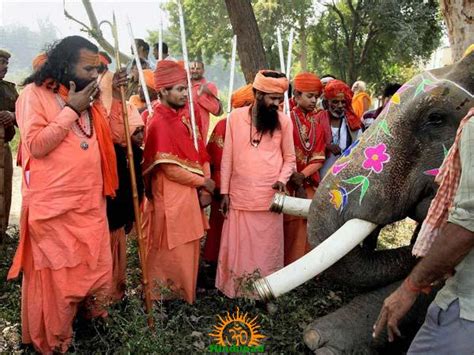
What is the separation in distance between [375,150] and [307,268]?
0.73 m

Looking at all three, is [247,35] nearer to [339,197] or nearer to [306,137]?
[306,137]

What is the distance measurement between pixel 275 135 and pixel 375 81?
67.1 feet

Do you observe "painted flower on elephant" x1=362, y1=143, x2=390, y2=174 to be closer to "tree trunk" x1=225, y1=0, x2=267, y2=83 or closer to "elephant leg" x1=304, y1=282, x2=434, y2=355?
"elephant leg" x1=304, y1=282, x2=434, y2=355

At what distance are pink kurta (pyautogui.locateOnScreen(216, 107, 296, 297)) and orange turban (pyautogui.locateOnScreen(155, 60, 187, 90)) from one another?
59 cm

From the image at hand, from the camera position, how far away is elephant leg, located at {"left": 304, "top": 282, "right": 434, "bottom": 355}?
3059 millimetres

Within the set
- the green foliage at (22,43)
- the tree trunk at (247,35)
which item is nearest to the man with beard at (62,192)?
the tree trunk at (247,35)

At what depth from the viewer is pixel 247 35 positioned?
6652mm

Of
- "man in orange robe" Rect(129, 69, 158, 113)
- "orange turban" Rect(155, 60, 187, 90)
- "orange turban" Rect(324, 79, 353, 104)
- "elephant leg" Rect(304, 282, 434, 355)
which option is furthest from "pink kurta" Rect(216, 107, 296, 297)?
"man in orange robe" Rect(129, 69, 158, 113)

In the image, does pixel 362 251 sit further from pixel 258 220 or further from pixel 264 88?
pixel 264 88

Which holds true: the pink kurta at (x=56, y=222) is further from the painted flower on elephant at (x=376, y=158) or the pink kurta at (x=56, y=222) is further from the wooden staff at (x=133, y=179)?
the painted flower on elephant at (x=376, y=158)

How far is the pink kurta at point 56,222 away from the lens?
301 cm

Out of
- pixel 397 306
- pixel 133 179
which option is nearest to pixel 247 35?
pixel 133 179

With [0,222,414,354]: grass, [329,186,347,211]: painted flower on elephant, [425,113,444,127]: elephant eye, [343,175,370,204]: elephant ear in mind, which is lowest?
[0,222,414,354]: grass

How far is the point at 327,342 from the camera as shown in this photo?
10.0ft
